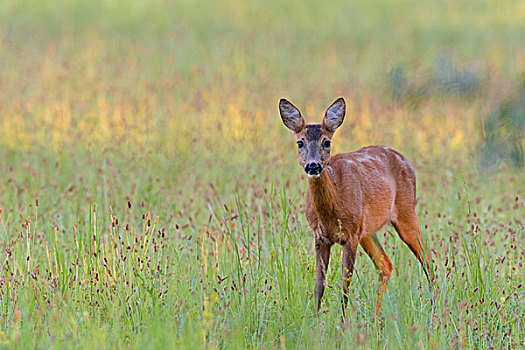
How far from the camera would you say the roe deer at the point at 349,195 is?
499 centimetres

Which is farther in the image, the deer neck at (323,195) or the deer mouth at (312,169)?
the deer neck at (323,195)

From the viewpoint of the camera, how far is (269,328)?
175 inches

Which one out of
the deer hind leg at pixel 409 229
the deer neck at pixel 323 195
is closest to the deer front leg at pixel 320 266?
the deer neck at pixel 323 195

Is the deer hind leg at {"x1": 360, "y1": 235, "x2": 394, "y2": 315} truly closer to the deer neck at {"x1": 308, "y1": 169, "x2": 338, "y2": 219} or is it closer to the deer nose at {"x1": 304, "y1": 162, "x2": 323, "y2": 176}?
the deer neck at {"x1": 308, "y1": 169, "x2": 338, "y2": 219}

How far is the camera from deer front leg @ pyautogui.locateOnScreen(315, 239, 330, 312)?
4957mm

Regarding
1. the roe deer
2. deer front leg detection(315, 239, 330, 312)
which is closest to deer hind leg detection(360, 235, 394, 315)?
the roe deer

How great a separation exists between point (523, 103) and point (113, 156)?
674cm

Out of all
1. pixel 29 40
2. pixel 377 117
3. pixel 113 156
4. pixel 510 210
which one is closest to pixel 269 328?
pixel 510 210

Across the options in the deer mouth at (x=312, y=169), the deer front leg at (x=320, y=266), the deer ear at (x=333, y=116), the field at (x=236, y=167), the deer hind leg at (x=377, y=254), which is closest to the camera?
the field at (x=236, y=167)

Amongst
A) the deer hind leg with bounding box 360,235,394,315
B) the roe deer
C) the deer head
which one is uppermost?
the deer head

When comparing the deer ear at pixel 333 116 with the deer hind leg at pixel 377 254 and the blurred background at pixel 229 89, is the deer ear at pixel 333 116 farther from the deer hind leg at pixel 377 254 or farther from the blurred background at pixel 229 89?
the deer hind leg at pixel 377 254

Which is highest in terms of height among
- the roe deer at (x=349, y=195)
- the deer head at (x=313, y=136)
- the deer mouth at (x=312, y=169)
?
the deer head at (x=313, y=136)

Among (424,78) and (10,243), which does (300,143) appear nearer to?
(424,78)

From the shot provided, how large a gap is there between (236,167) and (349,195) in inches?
150
